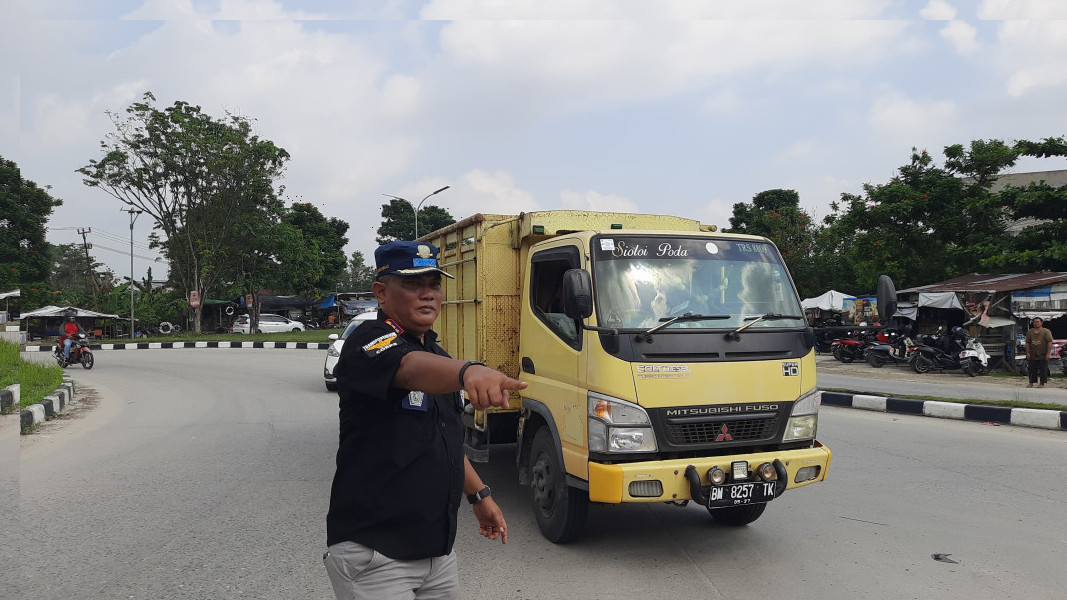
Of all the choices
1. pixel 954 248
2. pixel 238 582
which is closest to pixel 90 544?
pixel 238 582

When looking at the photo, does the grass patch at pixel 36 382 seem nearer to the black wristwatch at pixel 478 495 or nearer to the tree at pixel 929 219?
the black wristwatch at pixel 478 495

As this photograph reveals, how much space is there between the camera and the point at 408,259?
2.14 meters

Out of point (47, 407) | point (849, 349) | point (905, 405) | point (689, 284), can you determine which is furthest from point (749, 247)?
point (849, 349)

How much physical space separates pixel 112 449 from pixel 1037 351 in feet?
48.7

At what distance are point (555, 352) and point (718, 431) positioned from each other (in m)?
1.14

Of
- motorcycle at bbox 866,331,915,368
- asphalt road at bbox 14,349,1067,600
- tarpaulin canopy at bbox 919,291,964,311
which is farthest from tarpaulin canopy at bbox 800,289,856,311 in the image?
asphalt road at bbox 14,349,1067,600

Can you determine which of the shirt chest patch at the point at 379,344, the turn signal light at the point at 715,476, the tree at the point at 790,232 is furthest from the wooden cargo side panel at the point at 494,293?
the tree at the point at 790,232

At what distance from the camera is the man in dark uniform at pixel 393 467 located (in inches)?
79.7

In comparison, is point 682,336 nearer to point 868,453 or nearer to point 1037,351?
point 868,453

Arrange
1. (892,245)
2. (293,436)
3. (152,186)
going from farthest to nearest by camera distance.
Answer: (152,186), (892,245), (293,436)

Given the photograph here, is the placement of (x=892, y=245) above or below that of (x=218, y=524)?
above

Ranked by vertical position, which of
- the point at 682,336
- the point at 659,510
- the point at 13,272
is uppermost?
the point at 13,272

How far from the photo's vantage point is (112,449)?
795cm

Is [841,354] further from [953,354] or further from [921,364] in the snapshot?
[953,354]
